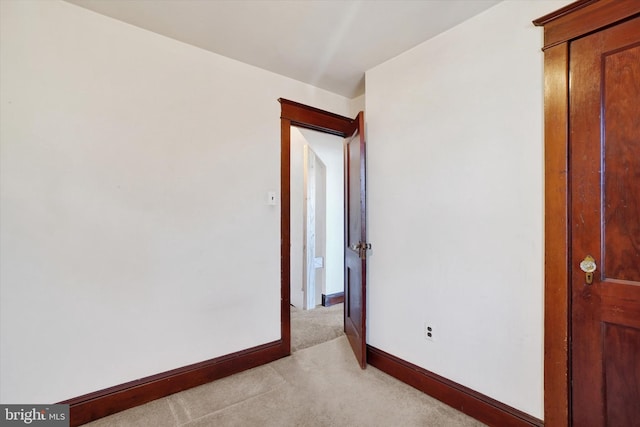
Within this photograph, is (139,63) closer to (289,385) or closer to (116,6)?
(116,6)

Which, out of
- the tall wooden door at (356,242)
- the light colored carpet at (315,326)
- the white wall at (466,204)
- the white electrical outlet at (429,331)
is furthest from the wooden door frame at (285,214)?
the white electrical outlet at (429,331)

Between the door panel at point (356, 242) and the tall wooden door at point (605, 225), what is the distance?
1281mm

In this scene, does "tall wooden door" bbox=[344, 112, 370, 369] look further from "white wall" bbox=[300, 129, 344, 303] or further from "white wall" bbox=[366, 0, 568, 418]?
"white wall" bbox=[300, 129, 344, 303]

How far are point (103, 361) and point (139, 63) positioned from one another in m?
1.89

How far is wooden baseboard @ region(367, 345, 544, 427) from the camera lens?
166cm

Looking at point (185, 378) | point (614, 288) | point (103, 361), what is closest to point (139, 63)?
point (103, 361)

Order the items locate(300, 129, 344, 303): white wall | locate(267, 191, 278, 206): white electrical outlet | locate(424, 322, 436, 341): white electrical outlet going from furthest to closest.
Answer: locate(300, 129, 344, 303): white wall
locate(267, 191, 278, 206): white electrical outlet
locate(424, 322, 436, 341): white electrical outlet

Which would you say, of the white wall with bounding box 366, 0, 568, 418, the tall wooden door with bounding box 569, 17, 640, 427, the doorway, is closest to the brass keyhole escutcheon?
the tall wooden door with bounding box 569, 17, 640, 427

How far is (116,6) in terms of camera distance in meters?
1.78

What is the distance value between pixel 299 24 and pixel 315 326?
2799 mm

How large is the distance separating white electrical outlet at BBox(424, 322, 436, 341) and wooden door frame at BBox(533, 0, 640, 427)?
0.64 m

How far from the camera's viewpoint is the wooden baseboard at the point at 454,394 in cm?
166

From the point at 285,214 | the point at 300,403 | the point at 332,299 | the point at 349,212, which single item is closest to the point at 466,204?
the point at 349,212

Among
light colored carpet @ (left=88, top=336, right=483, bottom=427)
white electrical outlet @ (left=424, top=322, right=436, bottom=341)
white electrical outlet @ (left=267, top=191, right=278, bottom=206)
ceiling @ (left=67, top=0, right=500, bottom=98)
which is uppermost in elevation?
ceiling @ (left=67, top=0, right=500, bottom=98)
